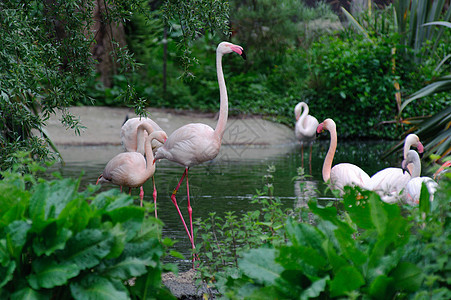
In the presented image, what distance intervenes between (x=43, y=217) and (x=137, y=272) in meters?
0.42

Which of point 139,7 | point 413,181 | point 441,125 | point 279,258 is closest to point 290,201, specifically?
point 413,181

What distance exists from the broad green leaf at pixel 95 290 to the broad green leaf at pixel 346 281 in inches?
31.3

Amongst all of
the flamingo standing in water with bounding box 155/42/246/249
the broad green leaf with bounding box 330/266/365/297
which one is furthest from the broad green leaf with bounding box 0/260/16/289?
the flamingo standing in water with bounding box 155/42/246/249

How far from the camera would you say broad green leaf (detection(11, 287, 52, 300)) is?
202 centimetres

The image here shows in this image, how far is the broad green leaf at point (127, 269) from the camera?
2.11m

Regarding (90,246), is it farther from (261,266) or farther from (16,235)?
(261,266)

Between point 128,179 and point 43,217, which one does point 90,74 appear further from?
point 43,217

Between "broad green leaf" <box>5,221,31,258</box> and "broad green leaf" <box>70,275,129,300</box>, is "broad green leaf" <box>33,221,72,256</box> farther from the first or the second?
"broad green leaf" <box>70,275,129,300</box>

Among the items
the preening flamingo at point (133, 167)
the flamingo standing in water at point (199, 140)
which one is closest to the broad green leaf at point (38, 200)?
the flamingo standing in water at point (199, 140)

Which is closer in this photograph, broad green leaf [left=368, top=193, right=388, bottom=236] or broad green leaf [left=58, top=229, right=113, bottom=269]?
broad green leaf [left=58, top=229, right=113, bottom=269]

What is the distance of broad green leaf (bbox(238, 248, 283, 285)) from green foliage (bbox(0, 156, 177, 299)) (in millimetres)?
360

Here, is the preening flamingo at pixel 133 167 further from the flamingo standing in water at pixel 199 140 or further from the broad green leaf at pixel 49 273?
the broad green leaf at pixel 49 273

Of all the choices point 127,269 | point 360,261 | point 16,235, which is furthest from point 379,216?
point 16,235

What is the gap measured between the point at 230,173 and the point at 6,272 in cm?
675
